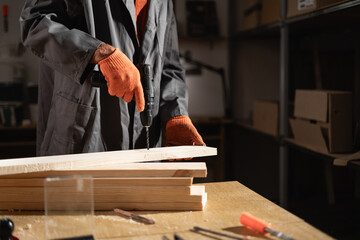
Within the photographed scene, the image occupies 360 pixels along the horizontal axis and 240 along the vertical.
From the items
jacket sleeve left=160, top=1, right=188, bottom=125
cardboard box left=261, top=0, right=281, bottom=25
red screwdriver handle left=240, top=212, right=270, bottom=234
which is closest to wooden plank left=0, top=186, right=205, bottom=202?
red screwdriver handle left=240, top=212, right=270, bottom=234

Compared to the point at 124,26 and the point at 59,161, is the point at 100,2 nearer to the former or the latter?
the point at 124,26

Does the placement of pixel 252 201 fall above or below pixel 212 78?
below

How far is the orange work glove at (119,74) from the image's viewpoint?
1.16 metres

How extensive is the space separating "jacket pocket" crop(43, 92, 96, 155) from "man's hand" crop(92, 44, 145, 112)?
19cm

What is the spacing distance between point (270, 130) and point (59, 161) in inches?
78.3

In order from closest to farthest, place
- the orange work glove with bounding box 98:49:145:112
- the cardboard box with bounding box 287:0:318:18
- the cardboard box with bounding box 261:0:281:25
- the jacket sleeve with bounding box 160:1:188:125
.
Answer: the orange work glove with bounding box 98:49:145:112 → the jacket sleeve with bounding box 160:1:188:125 → the cardboard box with bounding box 287:0:318:18 → the cardboard box with bounding box 261:0:281:25

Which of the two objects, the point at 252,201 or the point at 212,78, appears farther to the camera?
the point at 212,78

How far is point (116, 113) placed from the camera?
1.41m

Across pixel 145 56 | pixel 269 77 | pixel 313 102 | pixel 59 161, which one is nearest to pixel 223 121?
pixel 269 77

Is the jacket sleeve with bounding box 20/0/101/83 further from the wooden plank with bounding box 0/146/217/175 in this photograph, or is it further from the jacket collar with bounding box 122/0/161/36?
the wooden plank with bounding box 0/146/217/175

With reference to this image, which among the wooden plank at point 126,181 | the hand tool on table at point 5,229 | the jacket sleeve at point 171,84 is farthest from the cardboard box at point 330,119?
the hand tool on table at point 5,229

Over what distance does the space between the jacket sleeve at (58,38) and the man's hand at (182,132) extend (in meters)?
0.41

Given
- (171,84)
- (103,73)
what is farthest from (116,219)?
(171,84)

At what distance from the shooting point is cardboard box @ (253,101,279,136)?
266 centimetres
